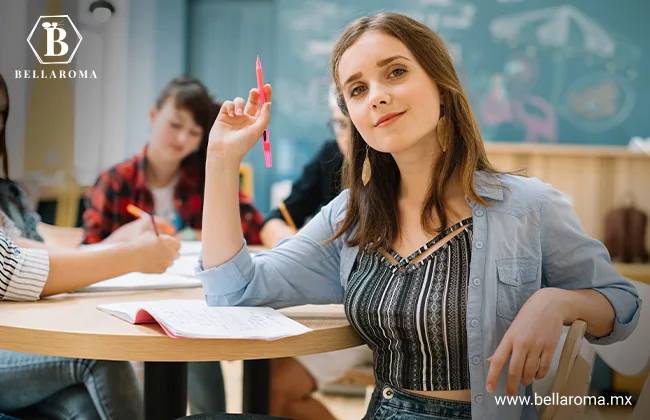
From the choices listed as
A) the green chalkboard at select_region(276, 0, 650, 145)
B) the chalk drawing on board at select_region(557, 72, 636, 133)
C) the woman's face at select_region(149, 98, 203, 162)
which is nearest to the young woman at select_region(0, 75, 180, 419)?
the woman's face at select_region(149, 98, 203, 162)

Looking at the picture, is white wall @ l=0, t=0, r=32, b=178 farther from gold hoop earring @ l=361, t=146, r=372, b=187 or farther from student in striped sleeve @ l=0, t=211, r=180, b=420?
gold hoop earring @ l=361, t=146, r=372, b=187

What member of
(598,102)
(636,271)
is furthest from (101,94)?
(598,102)

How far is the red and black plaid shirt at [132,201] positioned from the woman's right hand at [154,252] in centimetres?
101

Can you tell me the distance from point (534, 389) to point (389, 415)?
0.96 ft

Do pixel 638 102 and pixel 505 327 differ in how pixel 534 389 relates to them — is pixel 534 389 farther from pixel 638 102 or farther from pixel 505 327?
pixel 638 102

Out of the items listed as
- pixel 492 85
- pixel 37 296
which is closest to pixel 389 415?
pixel 37 296

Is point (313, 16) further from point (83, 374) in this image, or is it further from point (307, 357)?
point (83, 374)

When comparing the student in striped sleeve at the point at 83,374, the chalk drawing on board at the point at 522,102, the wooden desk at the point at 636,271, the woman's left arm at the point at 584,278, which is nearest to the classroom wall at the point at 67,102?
the student in striped sleeve at the point at 83,374

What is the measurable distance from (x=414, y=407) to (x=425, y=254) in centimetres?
27

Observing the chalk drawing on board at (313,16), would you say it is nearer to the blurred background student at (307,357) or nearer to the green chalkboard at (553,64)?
the green chalkboard at (553,64)

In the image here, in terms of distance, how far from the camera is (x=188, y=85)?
3.05 metres

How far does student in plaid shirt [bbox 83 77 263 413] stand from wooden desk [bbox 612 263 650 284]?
2.01m

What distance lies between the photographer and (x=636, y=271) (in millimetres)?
3668

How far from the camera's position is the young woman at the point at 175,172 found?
2785mm
